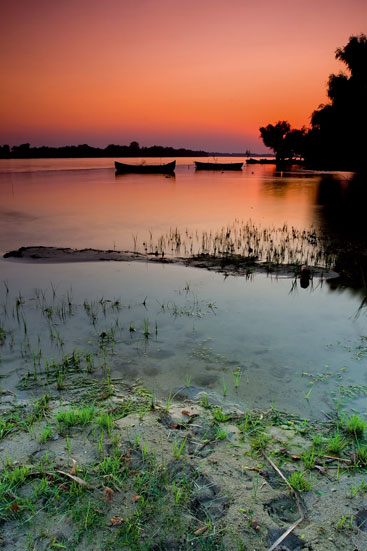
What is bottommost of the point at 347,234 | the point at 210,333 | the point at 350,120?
the point at 210,333

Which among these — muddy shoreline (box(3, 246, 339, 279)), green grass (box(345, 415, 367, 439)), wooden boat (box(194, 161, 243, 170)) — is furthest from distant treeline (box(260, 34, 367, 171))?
wooden boat (box(194, 161, 243, 170))

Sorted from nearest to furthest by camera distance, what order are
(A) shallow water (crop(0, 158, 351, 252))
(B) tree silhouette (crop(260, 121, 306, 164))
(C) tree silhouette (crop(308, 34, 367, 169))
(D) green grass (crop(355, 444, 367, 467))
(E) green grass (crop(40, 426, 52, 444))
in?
(D) green grass (crop(355, 444, 367, 467))
(E) green grass (crop(40, 426, 52, 444))
(A) shallow water (crop(0, 158, 351, 252))
(C) tree silhouette (crop(308, 34, 367, 169))
(B) tree silhouette (crop(260, 121, 306, 164))

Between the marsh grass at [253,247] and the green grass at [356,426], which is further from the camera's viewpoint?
the marsh grass at [253,247]

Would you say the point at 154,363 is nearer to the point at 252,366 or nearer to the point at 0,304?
the point at 252,366

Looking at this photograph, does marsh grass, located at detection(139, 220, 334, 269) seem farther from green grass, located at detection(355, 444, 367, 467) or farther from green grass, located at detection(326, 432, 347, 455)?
green grass, located at detection(355, 444, 367, 467)

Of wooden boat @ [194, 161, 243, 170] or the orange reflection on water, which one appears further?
wooden boat @ [194, 161, 243, 170]

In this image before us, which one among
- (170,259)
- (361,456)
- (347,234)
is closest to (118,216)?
(170,259)

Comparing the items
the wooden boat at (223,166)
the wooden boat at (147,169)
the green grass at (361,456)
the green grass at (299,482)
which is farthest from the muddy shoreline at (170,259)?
the wooden boat at (223,166)

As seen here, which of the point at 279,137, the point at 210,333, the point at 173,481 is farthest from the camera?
the point at 279,137

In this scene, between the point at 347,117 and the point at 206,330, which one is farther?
the point at 347,117

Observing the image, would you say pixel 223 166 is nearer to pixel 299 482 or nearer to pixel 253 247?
pixel 253 247

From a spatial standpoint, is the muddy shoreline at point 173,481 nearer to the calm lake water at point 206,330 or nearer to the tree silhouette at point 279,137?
the calm lake water at point 206,330

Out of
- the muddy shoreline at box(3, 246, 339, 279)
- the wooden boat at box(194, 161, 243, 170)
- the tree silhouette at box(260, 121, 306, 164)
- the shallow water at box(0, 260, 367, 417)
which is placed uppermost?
the tree silhouette at box(260, 121, 306, 164)

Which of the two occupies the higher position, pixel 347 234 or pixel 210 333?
pixel 347 234
